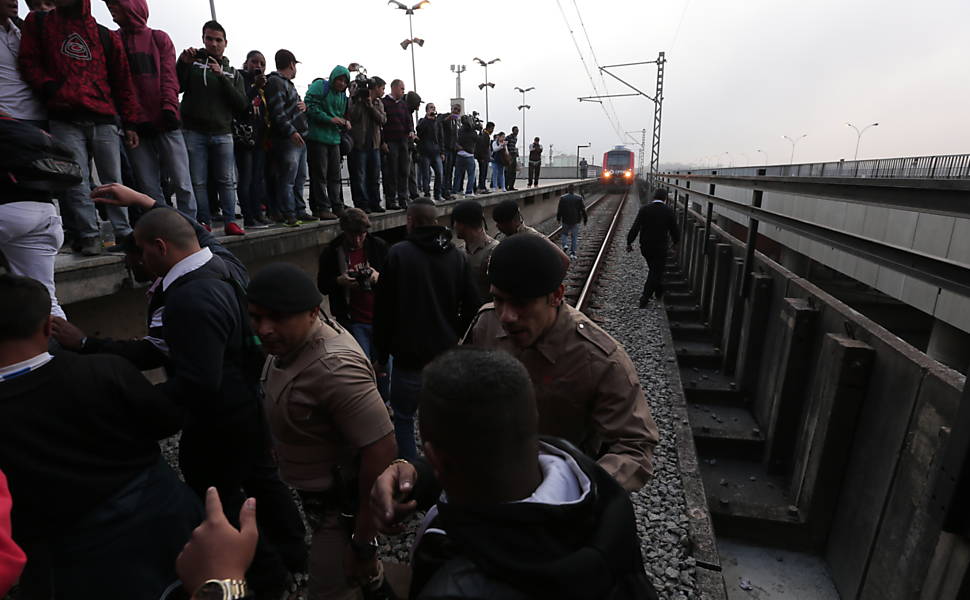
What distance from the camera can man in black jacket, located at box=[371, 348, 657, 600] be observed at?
956 millimetres

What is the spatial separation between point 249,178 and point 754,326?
257 inches

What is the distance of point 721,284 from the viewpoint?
6.73 meters

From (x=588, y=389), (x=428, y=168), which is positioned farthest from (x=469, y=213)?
(x=428, y=168)

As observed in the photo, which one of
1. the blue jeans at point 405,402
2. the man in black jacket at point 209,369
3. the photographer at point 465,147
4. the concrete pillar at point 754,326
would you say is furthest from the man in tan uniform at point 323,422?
the photographer at point 465,147

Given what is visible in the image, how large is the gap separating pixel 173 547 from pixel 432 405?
173 cm

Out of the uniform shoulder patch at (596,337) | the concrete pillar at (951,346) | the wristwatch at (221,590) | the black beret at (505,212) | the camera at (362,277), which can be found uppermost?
the black beret at (505,212)

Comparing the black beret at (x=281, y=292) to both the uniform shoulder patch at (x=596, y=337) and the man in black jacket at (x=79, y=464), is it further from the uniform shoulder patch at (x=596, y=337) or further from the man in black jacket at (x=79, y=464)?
the uniform shoulder patch at (x=596, y=337)

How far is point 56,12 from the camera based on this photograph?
3.97 metres

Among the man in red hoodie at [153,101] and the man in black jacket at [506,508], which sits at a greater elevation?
the man in red hoodie at [153,101]

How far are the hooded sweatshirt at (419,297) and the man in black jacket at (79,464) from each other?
1.71 meters

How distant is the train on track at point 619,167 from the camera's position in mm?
41344

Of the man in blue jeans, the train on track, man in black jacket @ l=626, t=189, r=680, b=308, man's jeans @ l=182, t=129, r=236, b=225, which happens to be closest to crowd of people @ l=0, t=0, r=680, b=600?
the man in blue jeans

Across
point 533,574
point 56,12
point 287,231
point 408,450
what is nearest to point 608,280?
point 287,231

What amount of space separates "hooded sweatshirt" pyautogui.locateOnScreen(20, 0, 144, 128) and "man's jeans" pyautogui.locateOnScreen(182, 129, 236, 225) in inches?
53.9
